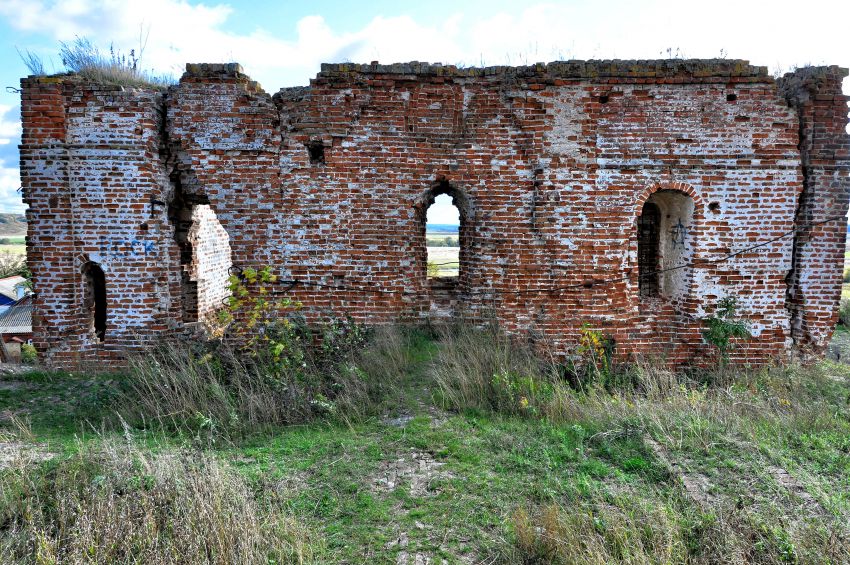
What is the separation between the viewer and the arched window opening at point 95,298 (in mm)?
6758

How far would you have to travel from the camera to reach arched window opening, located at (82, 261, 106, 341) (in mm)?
6758

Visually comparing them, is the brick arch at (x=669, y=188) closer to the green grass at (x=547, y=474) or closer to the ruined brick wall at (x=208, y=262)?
the green grass at (x=547, y=474)

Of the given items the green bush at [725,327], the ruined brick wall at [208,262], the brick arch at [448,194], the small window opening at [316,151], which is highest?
the small window opening at [316,151]

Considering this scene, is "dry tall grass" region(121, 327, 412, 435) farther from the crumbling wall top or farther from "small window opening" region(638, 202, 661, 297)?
"small window opening" region(638, 202, 661, 297)

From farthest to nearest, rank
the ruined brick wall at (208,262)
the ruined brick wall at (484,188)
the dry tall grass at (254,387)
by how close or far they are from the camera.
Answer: the ruined brick wall at (208,262) < the ruined brick wall at (484,188) < the dry tall grass at (254,387)

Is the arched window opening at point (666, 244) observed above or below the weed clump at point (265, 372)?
above

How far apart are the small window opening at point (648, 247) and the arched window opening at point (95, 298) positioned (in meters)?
7.87

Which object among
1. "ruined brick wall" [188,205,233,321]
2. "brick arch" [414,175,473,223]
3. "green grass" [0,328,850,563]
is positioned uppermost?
"brick arch" [414,175,473,223]

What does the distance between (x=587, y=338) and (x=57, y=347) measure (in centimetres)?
713

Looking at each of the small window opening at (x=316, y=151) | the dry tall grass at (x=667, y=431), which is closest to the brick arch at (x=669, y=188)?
the dry tall grass at (x=667, y=431)

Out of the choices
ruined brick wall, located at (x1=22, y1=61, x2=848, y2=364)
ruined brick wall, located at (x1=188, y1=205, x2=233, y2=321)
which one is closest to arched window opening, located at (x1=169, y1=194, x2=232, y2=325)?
ruined brick wall, located at (x1=188, y1=205, x2=233, y2=321)

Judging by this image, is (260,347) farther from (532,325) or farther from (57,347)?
(532,325)

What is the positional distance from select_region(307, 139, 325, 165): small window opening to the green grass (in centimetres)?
319

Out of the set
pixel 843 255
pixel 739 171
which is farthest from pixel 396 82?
pixel 843 255
